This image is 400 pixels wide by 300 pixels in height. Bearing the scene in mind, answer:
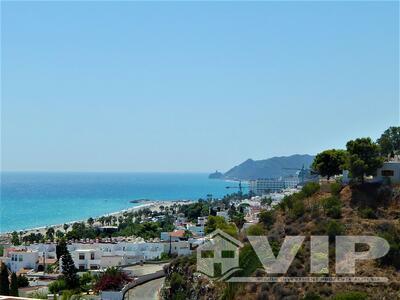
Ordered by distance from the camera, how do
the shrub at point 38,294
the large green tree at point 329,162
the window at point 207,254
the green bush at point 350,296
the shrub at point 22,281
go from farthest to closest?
the shrub at point 22,281 < the large green tree at point 329,162 < the shrub at point 38,294 < the window at point 207,254 < the green bush at point 350,296

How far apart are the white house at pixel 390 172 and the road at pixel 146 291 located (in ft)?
31.2

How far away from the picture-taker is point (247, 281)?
16344 millimetres

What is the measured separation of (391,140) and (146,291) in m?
13.2

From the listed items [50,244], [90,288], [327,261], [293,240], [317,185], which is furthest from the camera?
[50,244]

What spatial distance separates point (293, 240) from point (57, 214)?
6944 centimetres

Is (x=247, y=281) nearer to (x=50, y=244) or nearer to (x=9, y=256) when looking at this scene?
(x=9, y=256)

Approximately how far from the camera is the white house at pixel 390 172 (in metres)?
19.6

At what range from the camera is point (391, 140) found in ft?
87.6

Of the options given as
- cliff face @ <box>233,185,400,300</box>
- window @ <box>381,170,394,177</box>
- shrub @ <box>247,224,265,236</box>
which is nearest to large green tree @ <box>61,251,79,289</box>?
shrub @ <box>247,224,265,236</box>

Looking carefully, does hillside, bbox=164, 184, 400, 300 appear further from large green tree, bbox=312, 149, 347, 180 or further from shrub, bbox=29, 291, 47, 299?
shrub, bbox=29, 291, 47, 299

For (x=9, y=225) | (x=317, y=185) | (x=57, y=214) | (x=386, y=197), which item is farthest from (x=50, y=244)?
(x=57, y=214)

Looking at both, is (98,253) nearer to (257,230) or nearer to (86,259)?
(86,259)

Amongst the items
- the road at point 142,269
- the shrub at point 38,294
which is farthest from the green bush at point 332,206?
the road at point 142,269

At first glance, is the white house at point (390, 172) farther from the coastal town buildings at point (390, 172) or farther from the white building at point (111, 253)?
the white building at point (111, 253)
